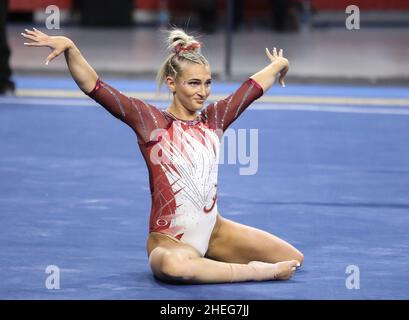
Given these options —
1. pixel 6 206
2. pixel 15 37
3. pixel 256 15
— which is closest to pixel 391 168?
pixel 6 206

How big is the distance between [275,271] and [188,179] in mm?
555

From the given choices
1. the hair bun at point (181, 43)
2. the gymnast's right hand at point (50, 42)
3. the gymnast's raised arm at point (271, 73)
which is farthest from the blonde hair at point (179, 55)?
the gymnast's right hand at point (50, 42)

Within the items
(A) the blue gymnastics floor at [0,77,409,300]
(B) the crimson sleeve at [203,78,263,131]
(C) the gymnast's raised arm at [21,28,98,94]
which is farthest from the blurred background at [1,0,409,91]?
(C) the gymnast's raised arm at [21,28,98,94]

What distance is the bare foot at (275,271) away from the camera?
15.9 ft

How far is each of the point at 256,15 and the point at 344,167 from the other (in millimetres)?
10458

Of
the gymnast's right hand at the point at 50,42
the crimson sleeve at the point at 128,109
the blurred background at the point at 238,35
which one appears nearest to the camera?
the gymnast's right hand at the point at 50,42

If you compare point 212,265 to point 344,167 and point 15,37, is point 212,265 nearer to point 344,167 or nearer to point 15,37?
point 344,167

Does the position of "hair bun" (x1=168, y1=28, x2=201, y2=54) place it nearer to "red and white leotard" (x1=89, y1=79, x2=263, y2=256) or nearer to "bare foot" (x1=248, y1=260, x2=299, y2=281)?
"red and white leotard" (x1=89, y1=79, x2=263, y2=256)

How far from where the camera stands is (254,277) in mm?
4832

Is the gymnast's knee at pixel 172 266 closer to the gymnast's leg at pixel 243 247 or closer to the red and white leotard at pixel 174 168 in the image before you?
the red and white leotard at pixel 174 168

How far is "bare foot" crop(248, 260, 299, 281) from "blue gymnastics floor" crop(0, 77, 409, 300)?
44 mm

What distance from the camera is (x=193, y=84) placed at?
4891mm

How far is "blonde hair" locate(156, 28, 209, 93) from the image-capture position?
16.1 ft

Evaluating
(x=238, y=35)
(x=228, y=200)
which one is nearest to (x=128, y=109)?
(x=228, y=200)
